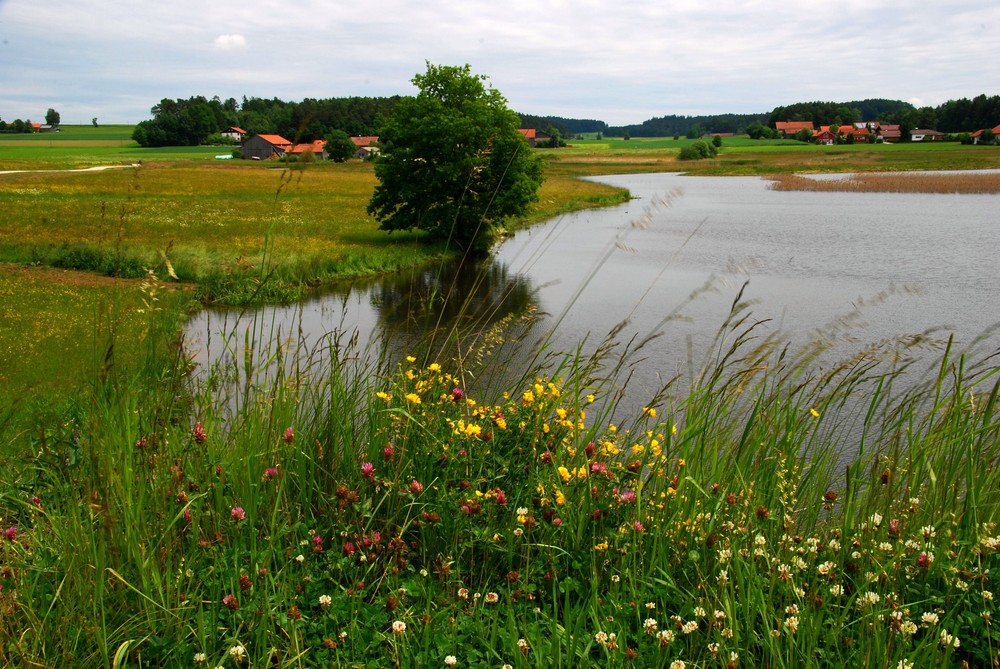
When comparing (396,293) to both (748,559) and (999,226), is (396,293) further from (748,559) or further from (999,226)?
(999,226)

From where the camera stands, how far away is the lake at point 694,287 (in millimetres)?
9266

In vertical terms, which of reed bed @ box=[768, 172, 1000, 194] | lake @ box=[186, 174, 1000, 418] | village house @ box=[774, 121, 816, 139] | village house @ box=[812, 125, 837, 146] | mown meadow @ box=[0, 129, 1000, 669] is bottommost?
lake @ box=[186, 174, 1000, 418]

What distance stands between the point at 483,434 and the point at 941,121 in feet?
518

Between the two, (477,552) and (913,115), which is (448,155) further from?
(913,115)

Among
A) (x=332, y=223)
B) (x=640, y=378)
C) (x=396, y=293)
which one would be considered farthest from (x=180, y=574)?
(x=332, y=223)

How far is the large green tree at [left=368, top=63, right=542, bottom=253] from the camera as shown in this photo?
26.4 metres

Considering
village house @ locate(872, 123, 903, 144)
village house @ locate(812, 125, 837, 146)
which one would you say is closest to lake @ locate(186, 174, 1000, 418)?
village house @ locate(812, 125, 837, 146)

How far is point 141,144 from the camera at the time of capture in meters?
117

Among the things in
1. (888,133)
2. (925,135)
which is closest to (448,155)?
(925,135)

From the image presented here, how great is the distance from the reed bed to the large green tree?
123 feet

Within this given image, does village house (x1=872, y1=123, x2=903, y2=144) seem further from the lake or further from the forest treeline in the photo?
the lake

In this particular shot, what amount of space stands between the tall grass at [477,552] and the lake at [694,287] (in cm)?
102

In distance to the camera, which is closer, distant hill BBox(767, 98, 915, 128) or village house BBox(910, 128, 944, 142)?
village house BBox(910, 128, 944, 142)

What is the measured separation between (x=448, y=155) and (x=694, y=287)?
1022 cm
